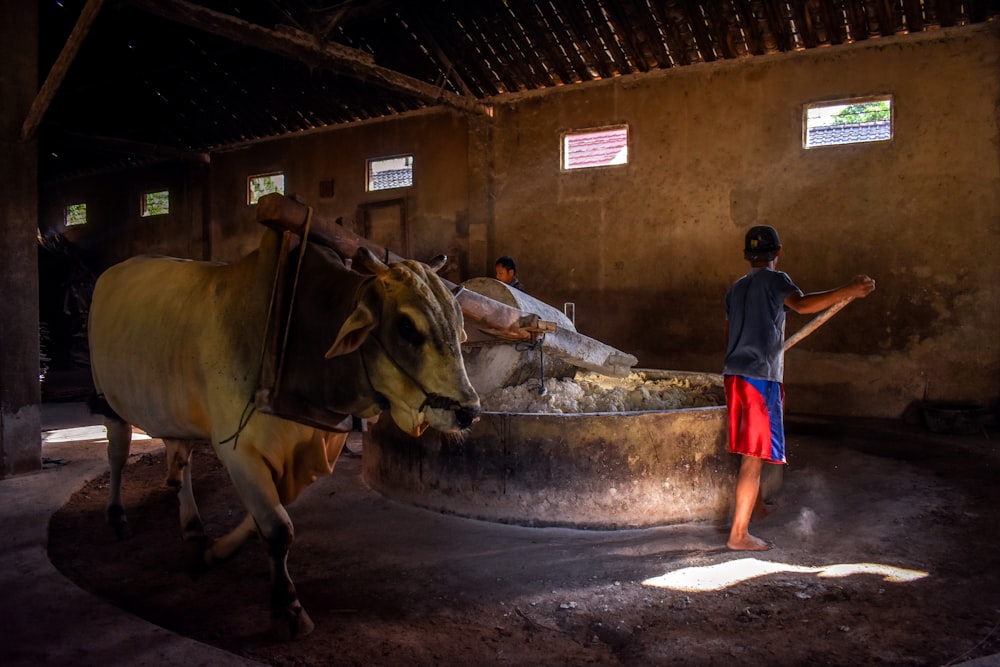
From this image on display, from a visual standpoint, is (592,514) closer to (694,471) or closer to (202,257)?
(694,471)

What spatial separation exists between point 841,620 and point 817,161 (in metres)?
7.02

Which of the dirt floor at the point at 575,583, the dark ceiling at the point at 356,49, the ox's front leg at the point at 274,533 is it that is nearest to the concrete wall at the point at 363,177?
the dark ceiling at the point at 356,49

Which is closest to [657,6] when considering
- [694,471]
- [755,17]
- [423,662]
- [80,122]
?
[755,17]

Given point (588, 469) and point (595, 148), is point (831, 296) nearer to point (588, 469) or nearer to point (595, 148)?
point (588, 469)

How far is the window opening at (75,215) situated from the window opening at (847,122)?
16.7m

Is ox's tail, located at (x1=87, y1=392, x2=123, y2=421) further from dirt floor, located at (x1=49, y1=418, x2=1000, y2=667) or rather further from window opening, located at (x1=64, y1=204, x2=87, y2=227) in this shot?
window opening, located at (x1=64, y1=204, x2=87, y2=227)

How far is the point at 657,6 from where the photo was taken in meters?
8.57

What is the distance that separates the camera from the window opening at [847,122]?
8250mm

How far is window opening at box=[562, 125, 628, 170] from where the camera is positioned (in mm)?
9711

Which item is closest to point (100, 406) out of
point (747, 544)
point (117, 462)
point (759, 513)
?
point (117, 462)

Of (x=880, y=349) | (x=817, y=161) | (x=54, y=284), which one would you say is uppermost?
(x=817, y=161)

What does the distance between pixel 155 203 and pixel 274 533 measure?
15.1 metres

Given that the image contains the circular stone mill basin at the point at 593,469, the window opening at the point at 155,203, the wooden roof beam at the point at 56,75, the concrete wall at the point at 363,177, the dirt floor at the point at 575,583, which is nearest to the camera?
the dirt floor at the point at 575,583

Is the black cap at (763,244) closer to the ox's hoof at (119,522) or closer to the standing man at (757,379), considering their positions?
the standing man at (757,379)
